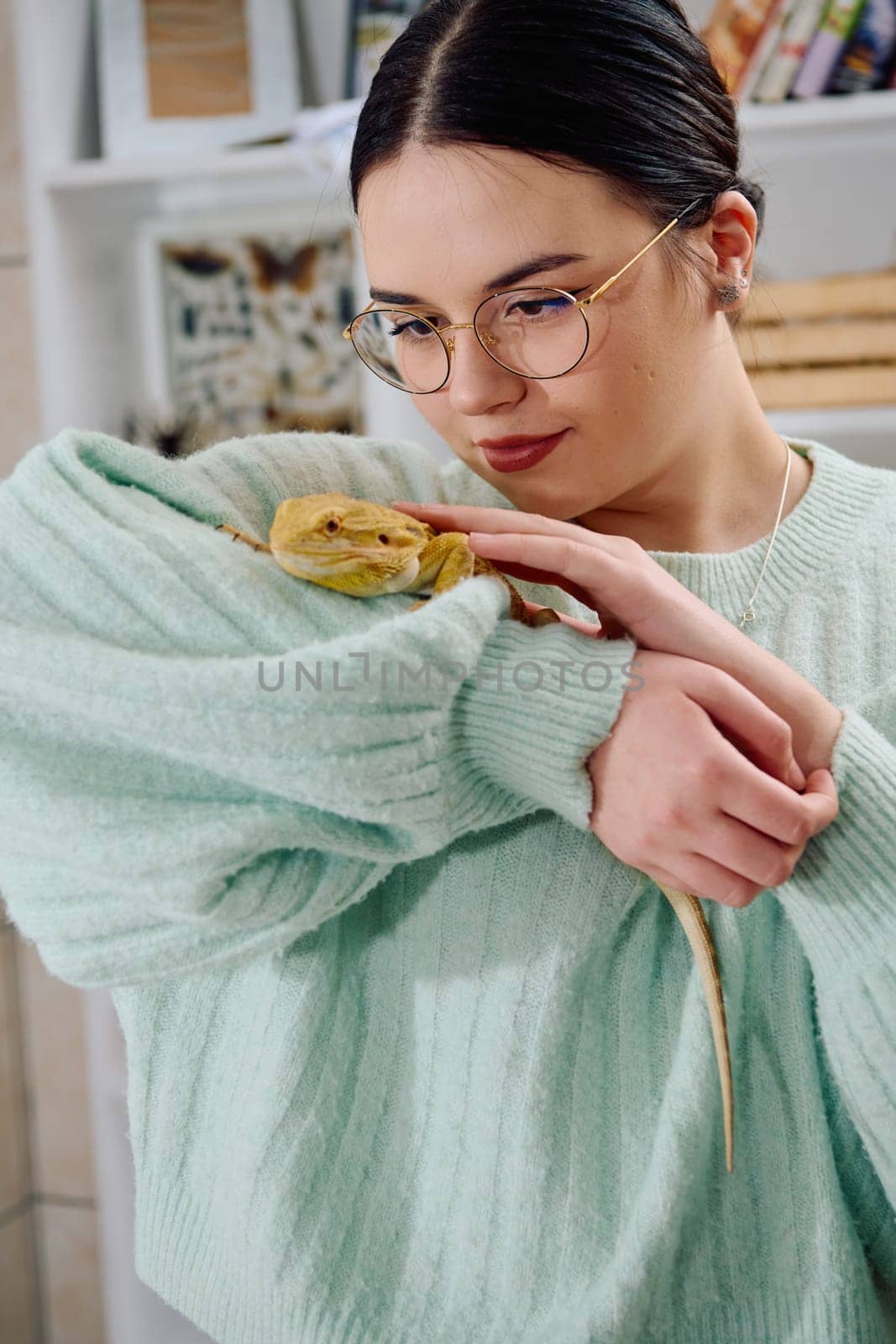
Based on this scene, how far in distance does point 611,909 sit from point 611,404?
0.44 metres

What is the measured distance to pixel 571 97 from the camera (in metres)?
0.91

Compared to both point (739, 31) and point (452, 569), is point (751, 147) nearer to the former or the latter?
point (739, 31)

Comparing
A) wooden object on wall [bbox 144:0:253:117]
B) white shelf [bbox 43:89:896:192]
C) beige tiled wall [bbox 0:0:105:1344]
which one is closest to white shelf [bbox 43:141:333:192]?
white shelf [bbox 43:89:896:192]

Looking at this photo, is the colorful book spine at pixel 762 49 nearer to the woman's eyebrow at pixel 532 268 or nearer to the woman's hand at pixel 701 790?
the woman's eyebrow at pixel 532 268

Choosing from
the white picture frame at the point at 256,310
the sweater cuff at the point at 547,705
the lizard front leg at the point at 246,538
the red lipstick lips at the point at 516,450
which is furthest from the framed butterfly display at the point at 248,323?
the sweater cuff at the point at 547,705

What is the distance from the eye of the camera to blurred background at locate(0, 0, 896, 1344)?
1967 mm

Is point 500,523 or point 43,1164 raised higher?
point 500,523

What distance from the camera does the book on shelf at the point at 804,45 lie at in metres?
1.92

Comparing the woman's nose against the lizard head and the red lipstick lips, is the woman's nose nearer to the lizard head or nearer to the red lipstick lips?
the red lipstick lips

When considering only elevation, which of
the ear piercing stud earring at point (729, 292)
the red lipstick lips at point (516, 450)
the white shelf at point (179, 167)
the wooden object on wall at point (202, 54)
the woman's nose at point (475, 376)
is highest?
the wooden object on wall at point (202, 54)

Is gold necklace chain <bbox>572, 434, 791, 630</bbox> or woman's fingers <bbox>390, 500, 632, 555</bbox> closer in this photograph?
woman's fingers <bbox>390, 500, 632, 555</bbox>

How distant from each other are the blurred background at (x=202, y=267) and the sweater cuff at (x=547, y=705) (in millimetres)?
1309

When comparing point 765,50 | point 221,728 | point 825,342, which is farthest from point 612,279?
point 765,50

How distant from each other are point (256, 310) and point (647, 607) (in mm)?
1970
